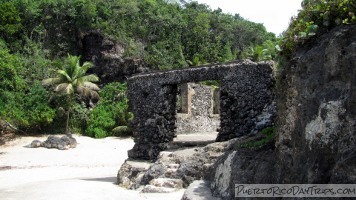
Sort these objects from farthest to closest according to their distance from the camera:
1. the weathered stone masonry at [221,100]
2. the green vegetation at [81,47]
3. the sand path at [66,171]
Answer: the green vegetation at [81,47] → the weathered stone masonry at [221,100] → the sand path at [66,171]

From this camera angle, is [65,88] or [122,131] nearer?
[122,131]

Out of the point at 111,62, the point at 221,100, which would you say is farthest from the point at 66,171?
the point at 111,62

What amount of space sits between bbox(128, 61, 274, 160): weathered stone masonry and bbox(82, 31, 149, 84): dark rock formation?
21.6 meters

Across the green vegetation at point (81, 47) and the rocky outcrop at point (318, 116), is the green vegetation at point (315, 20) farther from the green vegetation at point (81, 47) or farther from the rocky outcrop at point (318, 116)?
the green vegetation at point (81, 47)

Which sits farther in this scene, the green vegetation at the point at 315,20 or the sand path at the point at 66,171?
the sand path at the point at 66,171

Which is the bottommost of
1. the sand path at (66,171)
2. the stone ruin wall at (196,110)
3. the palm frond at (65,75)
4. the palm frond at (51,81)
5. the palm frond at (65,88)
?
the sand path at (66,171)

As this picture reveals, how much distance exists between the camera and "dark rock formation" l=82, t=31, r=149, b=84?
115 ft

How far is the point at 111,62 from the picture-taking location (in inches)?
1374

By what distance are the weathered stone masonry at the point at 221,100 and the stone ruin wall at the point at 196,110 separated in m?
6.49

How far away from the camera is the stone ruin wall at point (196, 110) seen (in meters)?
19.9

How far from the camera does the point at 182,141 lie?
12.7 m

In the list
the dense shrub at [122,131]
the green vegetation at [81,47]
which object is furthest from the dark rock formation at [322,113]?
the dense shrub at [122,131]

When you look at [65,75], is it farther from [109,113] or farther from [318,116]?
[318,116]

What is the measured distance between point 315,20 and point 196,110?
15866mm
